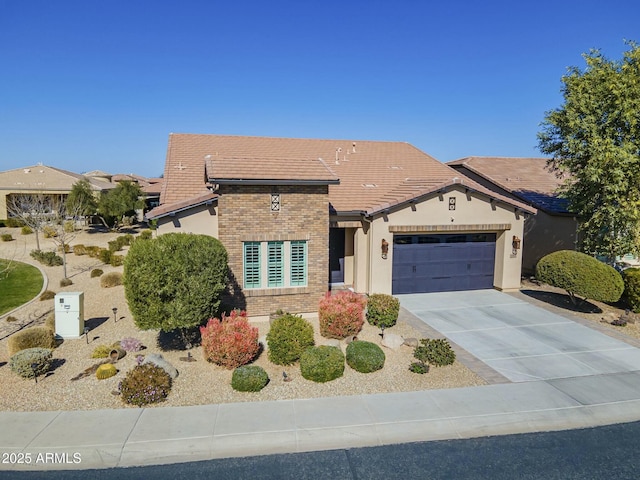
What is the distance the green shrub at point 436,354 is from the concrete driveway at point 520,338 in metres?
1.09

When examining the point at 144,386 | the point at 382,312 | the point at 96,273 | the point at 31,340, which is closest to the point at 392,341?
the point at 382,312

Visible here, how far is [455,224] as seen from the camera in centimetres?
1759

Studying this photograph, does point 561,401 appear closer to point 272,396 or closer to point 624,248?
point 272,396

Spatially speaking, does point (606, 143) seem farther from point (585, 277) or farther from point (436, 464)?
point (436, 464)

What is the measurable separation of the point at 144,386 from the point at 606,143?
55.1 ft

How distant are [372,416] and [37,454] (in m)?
5.88

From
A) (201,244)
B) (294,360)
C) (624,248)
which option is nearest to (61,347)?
(201,244)

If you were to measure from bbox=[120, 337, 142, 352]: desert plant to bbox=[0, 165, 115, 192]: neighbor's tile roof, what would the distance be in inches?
1300

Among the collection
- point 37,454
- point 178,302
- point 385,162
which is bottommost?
point 37,454

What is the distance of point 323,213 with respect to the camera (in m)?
14.2

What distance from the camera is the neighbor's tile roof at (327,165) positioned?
46.3 ft

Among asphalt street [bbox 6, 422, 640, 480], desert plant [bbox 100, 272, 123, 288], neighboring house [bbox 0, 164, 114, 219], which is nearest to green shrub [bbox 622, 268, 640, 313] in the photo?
asphalt street [bbox 6, 422, 640, 480]

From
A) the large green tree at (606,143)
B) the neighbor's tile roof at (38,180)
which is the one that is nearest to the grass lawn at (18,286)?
the neighbor's tile roof at (38,180)

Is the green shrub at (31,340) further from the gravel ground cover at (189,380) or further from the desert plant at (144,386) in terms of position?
the desert plant at (144,386)
